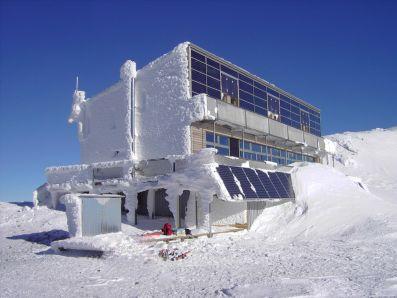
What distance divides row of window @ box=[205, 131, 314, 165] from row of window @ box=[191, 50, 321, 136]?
238 centimetres

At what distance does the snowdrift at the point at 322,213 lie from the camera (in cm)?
1833

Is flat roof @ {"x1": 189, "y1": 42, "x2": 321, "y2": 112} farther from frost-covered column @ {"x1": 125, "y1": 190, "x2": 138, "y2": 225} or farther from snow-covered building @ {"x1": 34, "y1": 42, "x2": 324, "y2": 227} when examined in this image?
frost-covered column @ {"x1": 125, "y1": 190, "x2": 138, "y2": 225}

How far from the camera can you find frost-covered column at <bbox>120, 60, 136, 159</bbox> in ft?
85.3

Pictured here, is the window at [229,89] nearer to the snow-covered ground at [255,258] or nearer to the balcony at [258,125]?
the balcony at [258,125]

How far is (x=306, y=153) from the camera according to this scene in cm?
3694

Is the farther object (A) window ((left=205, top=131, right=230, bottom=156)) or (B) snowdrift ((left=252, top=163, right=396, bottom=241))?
(A) window ((left=205, top=131, right=230, bottom=156))

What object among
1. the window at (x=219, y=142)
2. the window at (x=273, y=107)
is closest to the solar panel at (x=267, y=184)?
the window at (x=219, y=142)

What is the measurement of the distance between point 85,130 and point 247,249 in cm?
1978

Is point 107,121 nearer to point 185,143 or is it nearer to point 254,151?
point 185,143

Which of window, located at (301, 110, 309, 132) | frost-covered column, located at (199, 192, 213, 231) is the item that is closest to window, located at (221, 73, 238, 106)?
frost-covered column, located at (199, 192, 213, 231)

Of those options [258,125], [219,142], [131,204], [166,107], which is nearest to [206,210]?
[131,204]

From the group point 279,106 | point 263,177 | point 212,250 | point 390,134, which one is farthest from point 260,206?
point 390,134

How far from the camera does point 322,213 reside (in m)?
20.6

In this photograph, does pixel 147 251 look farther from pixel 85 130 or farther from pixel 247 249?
pixel 85 130
